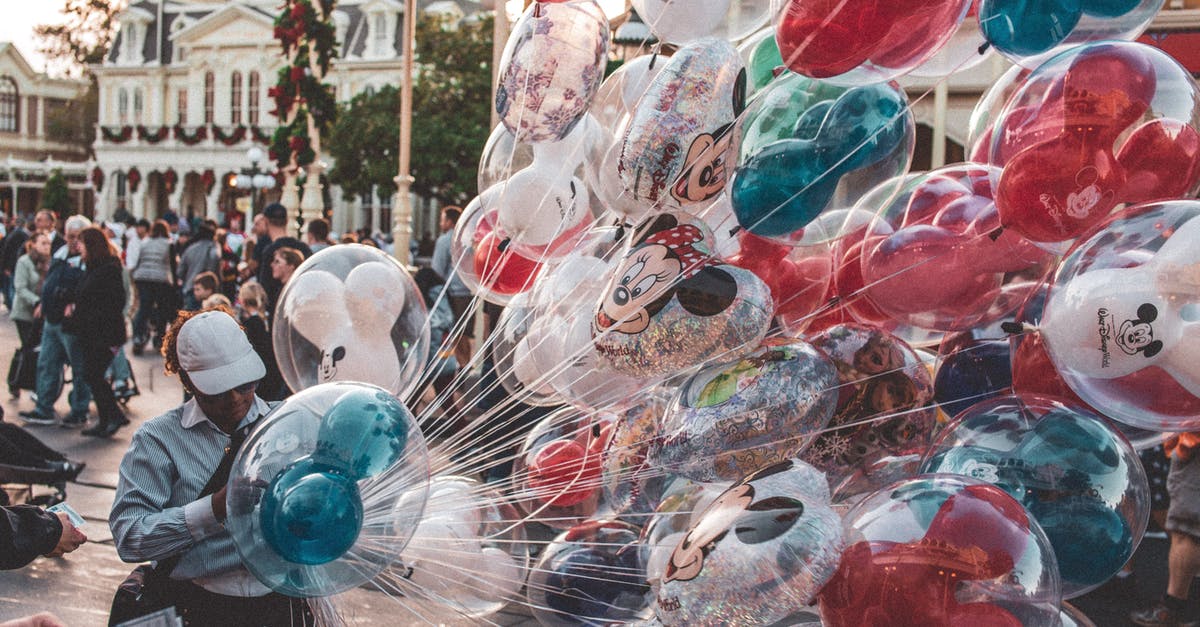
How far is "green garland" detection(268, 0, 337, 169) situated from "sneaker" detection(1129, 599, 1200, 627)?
8930 millimetres

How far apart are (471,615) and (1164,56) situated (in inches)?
87.1

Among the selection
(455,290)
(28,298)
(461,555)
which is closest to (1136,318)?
(461,555)

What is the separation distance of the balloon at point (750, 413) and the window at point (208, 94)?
1854 inches

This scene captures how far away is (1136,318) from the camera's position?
2.24 metres

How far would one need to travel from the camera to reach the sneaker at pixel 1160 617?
491 centimetres

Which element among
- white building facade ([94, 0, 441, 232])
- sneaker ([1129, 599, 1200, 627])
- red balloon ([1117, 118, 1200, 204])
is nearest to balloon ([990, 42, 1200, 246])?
red balloon ([1117, 118, 1200, 204])

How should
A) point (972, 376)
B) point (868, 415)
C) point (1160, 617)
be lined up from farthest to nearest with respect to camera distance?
point (1160, 617) → point (972, 376) → point (868, 415)

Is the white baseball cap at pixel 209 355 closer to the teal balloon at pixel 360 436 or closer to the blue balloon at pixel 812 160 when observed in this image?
the teal balloon at pixel 360 436

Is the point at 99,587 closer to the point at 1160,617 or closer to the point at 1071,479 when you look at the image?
the point at 1071,479

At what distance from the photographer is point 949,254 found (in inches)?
108

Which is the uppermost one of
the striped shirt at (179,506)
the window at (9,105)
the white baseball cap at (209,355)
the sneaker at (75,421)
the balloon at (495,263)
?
the window at (9,105)

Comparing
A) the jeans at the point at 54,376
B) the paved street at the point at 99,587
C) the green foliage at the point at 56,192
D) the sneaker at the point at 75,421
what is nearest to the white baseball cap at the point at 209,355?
the paved street at the point at 99,587

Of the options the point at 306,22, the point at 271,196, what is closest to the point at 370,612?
the point at 306,22

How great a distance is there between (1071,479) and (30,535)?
8.14 feet
